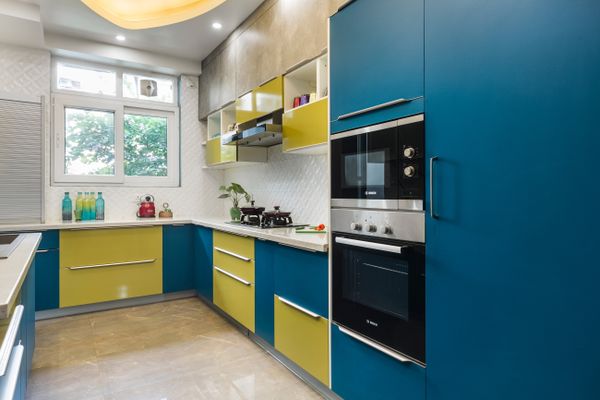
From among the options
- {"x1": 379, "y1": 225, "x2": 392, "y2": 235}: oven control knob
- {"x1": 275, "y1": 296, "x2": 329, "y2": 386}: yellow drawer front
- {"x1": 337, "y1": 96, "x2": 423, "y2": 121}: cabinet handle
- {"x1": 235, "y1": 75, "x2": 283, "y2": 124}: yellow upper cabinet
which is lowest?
{"x1": 275, "y1": 296, "x2": 329, "y2": 386}: yellow drawer front

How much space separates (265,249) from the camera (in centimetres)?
256

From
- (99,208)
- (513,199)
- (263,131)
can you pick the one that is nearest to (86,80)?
(99,208)

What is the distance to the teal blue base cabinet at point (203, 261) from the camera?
360 cm

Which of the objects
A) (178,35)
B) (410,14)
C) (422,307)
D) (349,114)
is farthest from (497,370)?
(178,35)

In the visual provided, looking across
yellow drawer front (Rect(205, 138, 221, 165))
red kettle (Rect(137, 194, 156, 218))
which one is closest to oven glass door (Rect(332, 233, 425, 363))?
yellow drawer front (Rect(205, 138, 221, 165))

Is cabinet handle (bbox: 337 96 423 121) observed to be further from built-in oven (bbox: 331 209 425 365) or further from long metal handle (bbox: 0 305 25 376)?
long metal handle (bbox: 0 305 25 376)

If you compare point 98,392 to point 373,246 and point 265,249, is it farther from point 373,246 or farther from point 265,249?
point 373,246

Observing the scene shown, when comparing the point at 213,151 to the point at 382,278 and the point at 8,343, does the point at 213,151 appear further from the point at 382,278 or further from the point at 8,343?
the point at 8,343

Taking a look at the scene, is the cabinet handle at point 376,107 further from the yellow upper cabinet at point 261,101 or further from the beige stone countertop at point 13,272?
the beige stone countertop at point 13,272

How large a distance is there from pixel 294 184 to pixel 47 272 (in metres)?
2.38

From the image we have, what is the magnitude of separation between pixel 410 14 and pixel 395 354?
137 cm

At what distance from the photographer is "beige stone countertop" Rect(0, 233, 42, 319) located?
98 centimetres

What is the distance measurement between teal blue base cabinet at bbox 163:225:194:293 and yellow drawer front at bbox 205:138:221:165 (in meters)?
0.78

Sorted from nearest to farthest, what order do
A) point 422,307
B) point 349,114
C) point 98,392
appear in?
point 422,307 → point 349,114 → point 98,392
